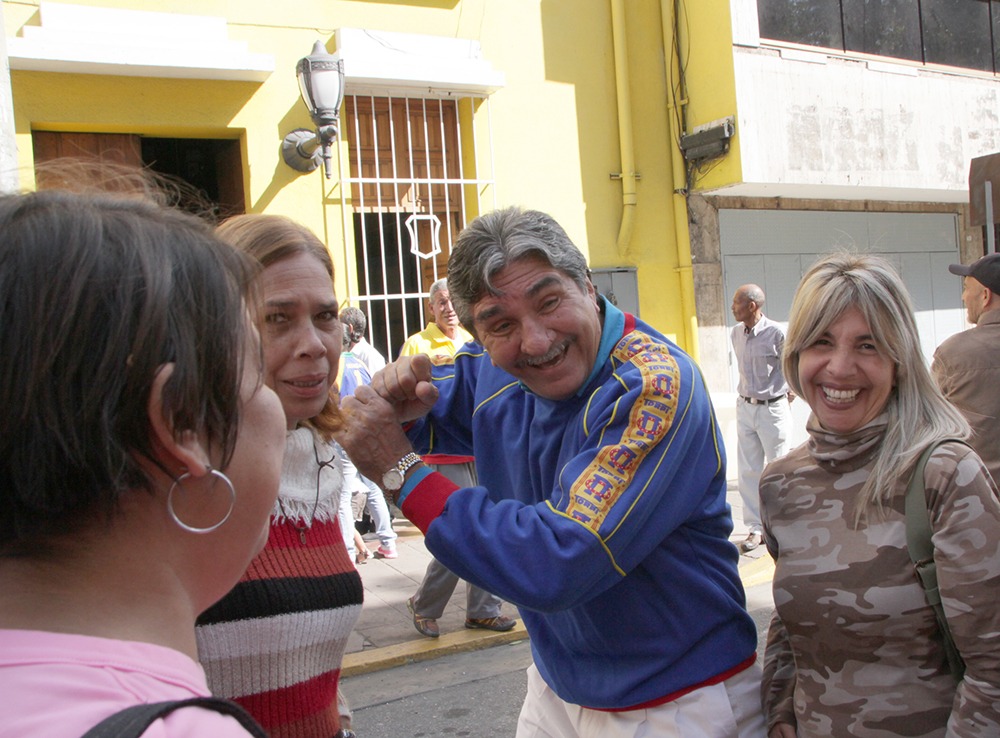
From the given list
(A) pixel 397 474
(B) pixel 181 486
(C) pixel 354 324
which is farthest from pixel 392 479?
(C) pixel 354 324

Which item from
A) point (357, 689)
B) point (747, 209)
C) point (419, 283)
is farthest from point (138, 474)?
point (747, 209)

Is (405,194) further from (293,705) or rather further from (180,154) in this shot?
(293,705)

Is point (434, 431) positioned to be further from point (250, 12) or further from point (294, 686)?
point (250, 12)

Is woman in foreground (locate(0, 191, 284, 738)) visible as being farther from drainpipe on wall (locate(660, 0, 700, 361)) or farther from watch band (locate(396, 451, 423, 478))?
drainpipe on wall (locate(660, 0, 700, 361))

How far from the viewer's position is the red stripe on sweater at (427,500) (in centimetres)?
174

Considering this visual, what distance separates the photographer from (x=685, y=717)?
182 cm

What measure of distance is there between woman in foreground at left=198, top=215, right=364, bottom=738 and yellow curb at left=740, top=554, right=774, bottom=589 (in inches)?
185

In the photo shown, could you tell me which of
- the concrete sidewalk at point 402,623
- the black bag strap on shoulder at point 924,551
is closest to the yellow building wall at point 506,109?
the concrete sidewalk at point 402,623

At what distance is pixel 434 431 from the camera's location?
224 cm

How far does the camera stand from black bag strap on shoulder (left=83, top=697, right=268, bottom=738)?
0.69m

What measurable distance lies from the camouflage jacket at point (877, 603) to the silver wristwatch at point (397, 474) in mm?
821

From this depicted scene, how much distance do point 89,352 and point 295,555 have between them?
1081mm

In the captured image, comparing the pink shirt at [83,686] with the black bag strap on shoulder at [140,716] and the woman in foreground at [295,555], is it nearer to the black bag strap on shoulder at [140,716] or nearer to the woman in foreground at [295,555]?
the black bag strap on shoulder at [140,716]

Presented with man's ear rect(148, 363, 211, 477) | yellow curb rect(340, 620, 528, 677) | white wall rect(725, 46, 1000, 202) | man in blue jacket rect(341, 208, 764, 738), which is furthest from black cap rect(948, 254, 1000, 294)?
white wall rect(725, 46, 1000, 202)
